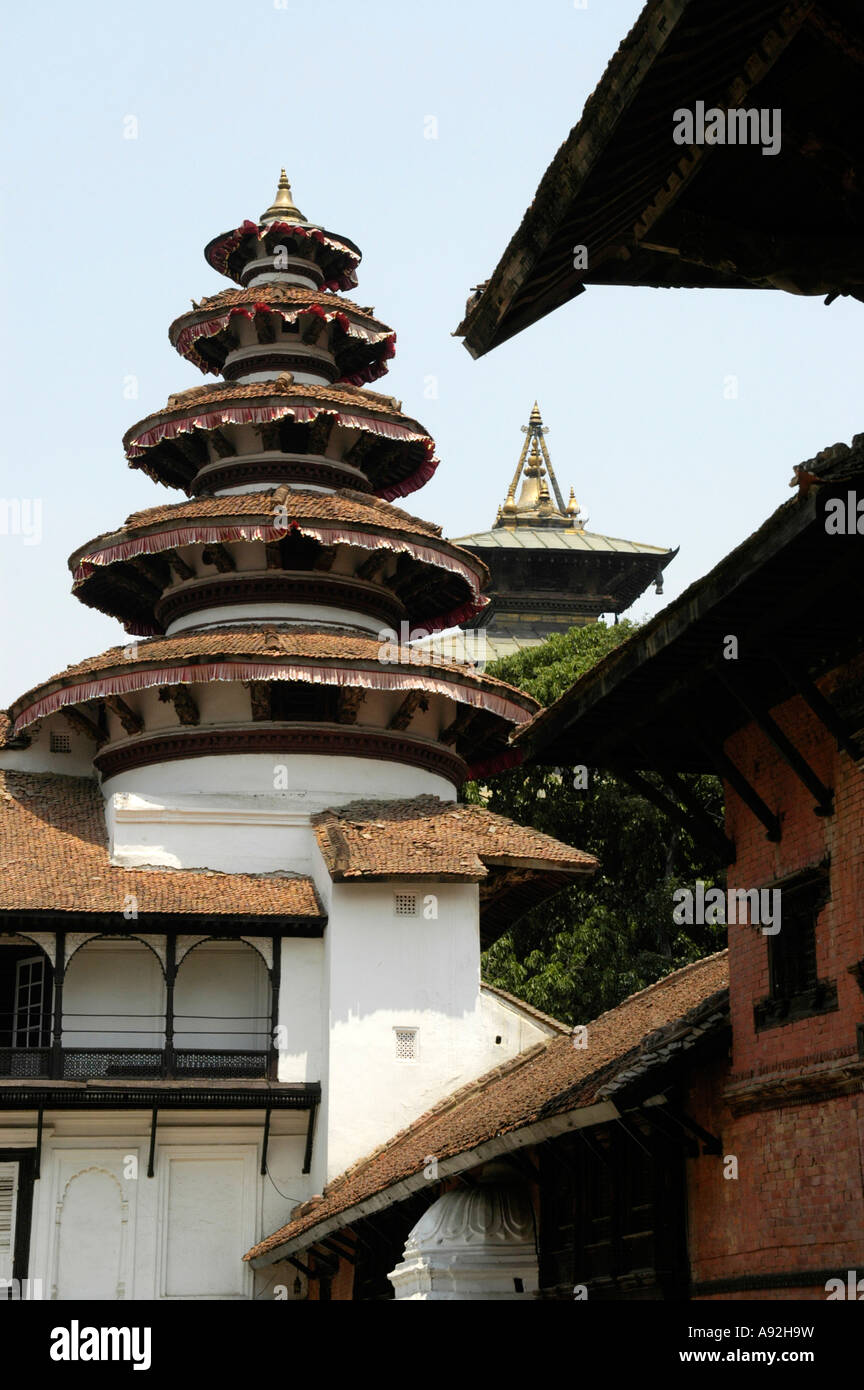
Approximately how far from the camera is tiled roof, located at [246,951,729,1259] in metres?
15.7

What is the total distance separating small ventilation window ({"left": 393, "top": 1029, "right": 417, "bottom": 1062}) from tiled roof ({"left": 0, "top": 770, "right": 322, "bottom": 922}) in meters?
1.81

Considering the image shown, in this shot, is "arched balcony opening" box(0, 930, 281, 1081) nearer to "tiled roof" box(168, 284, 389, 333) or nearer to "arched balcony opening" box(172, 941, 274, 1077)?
"arched balcony opening" box(172, 941, 274, 1077)

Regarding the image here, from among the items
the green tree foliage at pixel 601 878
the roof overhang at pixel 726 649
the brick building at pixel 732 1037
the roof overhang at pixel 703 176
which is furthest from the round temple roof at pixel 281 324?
the roof overhang at pixel 703 176

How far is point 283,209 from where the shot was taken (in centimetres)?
3419

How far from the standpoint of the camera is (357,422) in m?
30.1

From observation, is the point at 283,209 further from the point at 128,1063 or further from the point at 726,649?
the point at 726,649

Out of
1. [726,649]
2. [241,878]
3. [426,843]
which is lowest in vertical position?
[726,649]

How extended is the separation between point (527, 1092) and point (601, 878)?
62.0 ft

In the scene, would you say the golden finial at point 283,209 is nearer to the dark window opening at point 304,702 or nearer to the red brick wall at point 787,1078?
the dark window opening at point 304,702

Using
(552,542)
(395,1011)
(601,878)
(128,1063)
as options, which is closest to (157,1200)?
(128,1063)

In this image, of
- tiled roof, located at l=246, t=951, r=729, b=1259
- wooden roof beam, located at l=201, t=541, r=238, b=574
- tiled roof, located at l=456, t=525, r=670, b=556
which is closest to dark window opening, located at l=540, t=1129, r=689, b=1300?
tiled roof, located at l=246, t=951, r=729, b=1259

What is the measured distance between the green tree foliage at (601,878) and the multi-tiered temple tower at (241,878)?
584cm

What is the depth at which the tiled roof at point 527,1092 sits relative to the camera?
15719 mm
